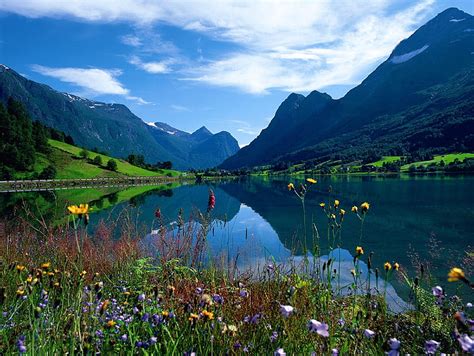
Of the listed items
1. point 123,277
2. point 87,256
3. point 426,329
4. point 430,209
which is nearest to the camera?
point 426,329

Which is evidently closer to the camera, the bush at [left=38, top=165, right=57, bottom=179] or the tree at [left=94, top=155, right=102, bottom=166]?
the bush at [left=38, top=165, right=57, bottom=179]

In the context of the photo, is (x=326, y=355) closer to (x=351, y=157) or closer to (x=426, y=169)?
(x=426, y=169)

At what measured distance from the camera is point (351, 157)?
182125 mm

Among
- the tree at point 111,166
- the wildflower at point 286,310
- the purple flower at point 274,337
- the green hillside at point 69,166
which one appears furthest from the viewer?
the tree at point 111,166

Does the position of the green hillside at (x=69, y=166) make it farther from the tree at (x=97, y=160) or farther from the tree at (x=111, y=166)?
the tree at (x=111, y=166)

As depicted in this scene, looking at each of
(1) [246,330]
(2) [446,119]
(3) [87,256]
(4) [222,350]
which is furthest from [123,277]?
(2) [446,119]

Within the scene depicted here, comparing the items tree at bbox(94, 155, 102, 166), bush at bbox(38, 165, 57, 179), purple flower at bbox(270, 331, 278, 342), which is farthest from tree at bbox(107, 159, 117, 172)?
purple flower at bbox(270, 331, 278, 342)

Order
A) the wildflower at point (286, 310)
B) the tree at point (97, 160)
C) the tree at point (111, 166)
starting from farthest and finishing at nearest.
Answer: the tree at point (111, 166)
the tree at point (97, 160)
the wildflower at point (286, 310)

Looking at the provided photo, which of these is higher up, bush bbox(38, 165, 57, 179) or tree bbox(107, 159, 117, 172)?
tree bbox(107, 159, 117, 172)

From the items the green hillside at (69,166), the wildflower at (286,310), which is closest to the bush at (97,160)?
the green hillside at (69,166)

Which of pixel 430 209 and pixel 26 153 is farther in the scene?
pixel 26 153

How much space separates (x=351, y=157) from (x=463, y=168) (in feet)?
Result: 239

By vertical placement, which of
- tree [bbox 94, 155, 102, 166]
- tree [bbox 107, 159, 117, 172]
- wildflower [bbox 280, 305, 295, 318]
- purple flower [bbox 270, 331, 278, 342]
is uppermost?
tree [bbox 94, 155, 102, 166]

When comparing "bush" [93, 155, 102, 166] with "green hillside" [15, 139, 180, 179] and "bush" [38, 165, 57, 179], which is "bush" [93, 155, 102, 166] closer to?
"green hillside" [15, 139, 180, 179]
